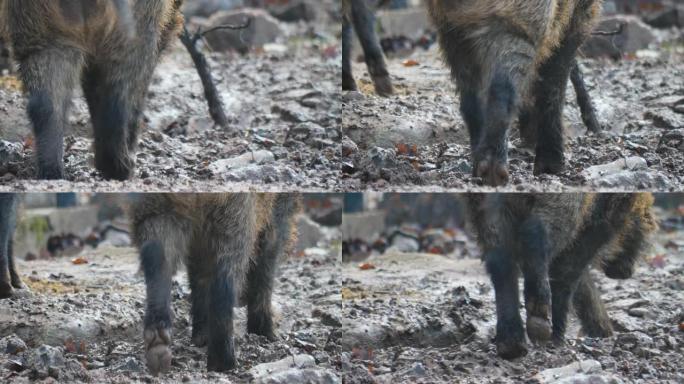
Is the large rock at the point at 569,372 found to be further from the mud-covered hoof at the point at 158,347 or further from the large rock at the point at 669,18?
the large rock at the point at 669,18

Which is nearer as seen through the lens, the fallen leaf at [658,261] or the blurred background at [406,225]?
the blurred background at [406,225]

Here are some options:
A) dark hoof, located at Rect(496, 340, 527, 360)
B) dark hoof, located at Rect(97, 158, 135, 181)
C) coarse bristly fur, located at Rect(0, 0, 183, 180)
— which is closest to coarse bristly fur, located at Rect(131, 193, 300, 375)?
dark hoof, located at Rect(97, 158, 135, 181)

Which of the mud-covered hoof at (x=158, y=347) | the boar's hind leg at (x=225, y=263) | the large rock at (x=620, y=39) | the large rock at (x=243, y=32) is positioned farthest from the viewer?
the large rock at (x=243, y=32)

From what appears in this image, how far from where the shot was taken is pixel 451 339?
21.8 feet

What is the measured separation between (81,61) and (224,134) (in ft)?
3.57

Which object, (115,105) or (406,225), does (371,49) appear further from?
(115,105)

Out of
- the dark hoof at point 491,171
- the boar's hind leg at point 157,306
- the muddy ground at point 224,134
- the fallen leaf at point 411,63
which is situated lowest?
the boar's hind leg at point 157,306

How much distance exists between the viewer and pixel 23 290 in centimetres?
660

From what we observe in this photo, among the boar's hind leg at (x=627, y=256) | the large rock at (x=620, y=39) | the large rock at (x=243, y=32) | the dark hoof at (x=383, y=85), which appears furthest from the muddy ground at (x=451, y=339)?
the large rock at (x=243, y=32)

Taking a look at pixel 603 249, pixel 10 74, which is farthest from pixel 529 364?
pixel 10 74

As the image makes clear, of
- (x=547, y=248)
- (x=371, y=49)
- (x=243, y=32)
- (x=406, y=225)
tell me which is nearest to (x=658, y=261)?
(x=547, y=248)

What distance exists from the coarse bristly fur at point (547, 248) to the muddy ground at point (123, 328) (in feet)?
2.31

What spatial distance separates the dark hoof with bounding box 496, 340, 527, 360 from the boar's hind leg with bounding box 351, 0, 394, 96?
1195 millimetres

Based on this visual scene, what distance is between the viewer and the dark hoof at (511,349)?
257 inches
